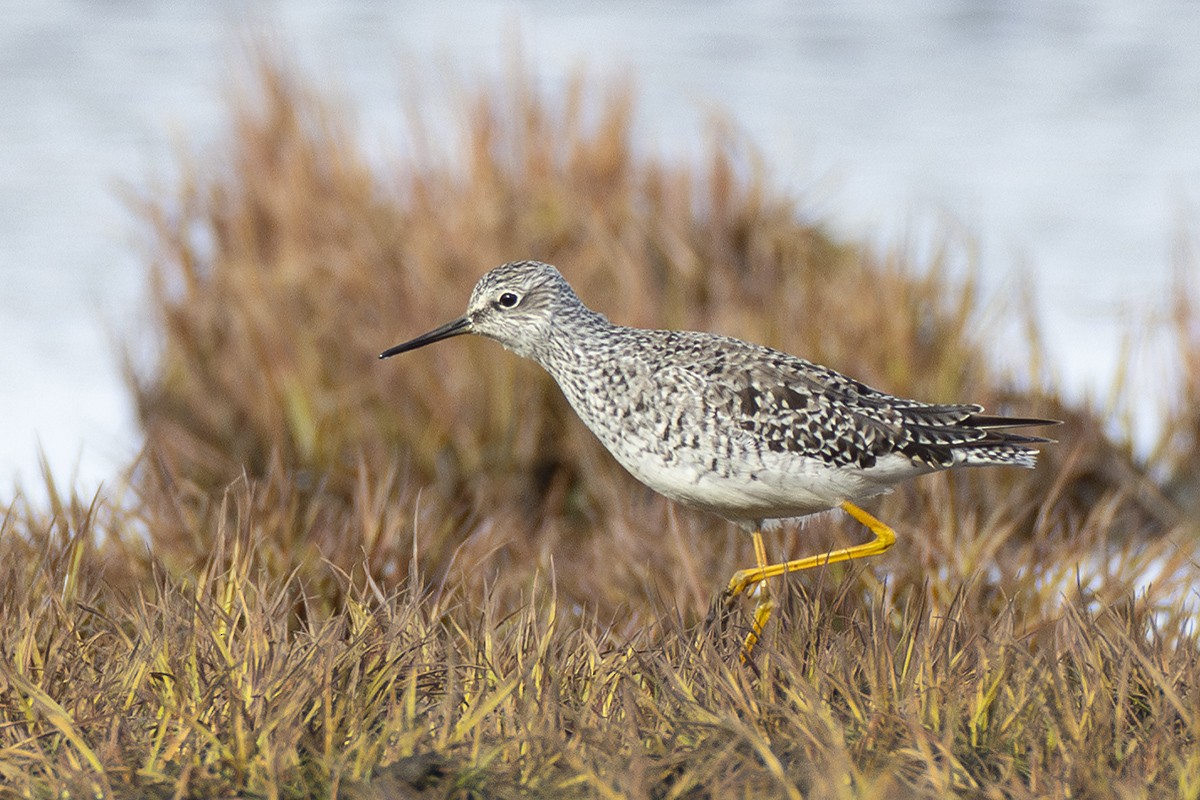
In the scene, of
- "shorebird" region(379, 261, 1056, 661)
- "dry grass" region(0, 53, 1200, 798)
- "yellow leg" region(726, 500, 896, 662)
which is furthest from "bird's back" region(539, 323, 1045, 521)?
"dry grass" region(0, 53, 1200, 798)

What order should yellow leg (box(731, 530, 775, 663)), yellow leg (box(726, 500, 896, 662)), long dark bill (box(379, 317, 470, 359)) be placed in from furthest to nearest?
long dark bill (box(379, 317, 470, 359)) → yellow leg (box(726, 500, 896, 662)) → yellow leg (box(731, 530, 775, 663))

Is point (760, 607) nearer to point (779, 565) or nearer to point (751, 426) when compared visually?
point (779, 565)

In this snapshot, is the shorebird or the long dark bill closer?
the shorebird

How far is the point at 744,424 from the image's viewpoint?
4.98 meters

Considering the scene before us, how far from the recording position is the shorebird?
195 inches

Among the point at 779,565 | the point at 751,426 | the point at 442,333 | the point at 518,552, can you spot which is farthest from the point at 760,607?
the point at 518,552

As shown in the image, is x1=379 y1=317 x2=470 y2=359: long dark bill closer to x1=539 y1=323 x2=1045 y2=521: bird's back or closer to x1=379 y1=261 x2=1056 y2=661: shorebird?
x1=379 y1=261 x2=1056 y2=661: shorebird

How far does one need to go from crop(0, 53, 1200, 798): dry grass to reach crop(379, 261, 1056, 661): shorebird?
1.04 ft

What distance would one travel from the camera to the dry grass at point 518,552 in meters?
3.81

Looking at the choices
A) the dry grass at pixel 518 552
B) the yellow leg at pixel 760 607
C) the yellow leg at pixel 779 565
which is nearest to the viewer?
the dry grass at pixel 518 552

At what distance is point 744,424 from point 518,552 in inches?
75.7

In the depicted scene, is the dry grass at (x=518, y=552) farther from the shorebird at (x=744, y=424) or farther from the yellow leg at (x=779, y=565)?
the shorebird at (x=744, y=424)

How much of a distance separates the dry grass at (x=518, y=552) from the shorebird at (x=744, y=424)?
32 centimetres

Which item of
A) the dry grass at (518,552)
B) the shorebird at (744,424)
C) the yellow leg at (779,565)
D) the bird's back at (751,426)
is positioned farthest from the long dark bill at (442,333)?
the yellow leg at (779,565)
